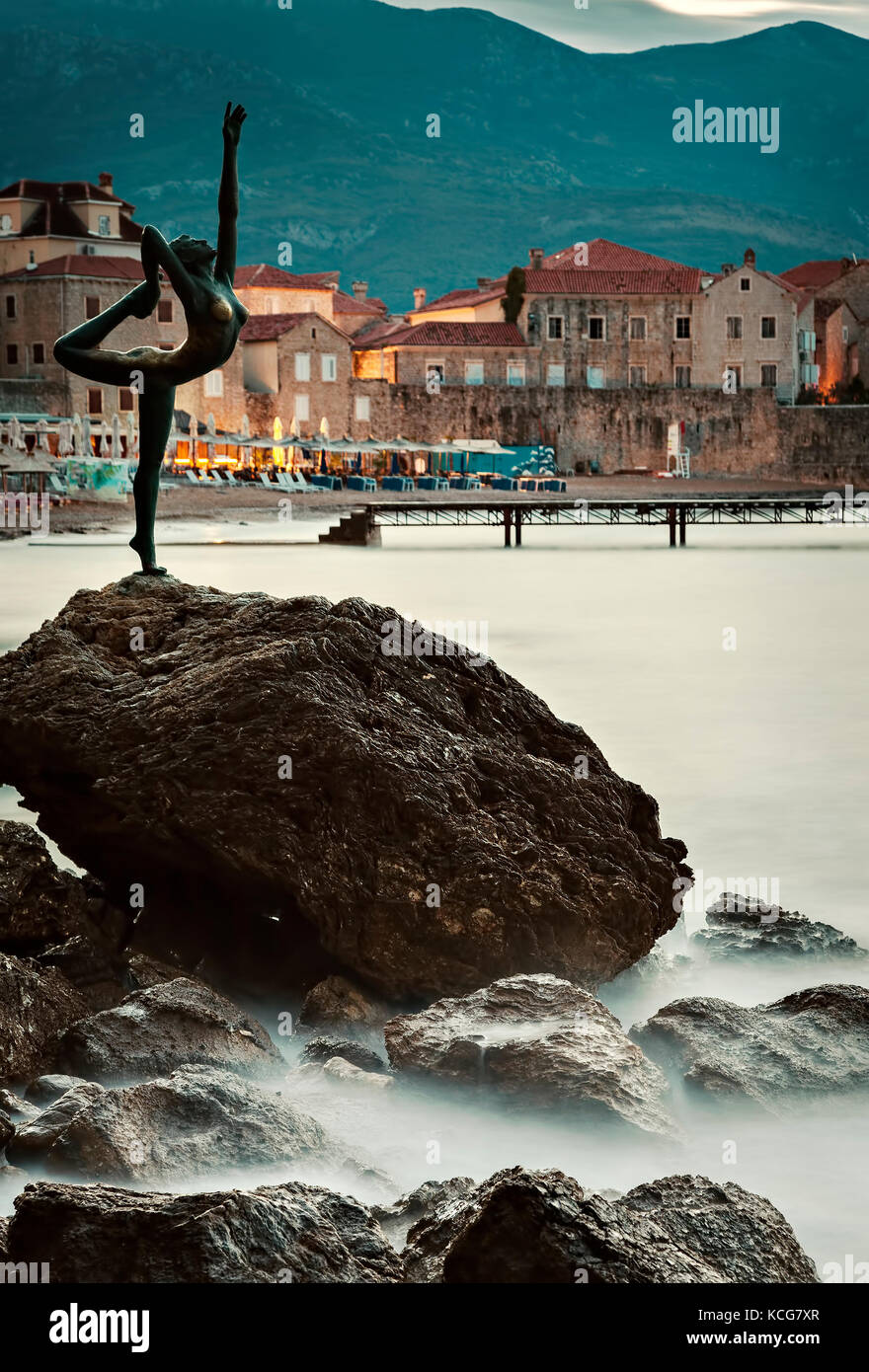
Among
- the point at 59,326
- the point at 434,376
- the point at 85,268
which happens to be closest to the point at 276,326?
the point at 434,376

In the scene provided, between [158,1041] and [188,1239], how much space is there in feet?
6.09

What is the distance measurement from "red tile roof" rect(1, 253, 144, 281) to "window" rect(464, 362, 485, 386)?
1537cm

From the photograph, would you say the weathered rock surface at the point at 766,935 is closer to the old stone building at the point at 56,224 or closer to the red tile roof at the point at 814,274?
the old stone building at the point at 56,224

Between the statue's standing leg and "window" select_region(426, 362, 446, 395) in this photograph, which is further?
"window" select_region(426, 362, 446, 395)

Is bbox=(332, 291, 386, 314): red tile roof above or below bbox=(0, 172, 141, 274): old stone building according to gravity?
below

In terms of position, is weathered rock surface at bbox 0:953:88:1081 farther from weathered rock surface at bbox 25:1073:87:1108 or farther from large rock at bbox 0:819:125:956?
large rock at bbox 0:819:125:956

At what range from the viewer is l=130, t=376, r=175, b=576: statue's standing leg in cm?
765

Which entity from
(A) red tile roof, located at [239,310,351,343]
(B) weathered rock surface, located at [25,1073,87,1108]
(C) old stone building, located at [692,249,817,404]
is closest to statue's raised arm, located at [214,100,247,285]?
(B) weathered rock surface, located at [25,1073,87,1108]

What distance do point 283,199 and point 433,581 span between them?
18229 centimetres

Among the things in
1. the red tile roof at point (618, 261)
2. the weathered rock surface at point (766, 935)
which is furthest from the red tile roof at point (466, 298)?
the weathered rock surface at point (766, 935)

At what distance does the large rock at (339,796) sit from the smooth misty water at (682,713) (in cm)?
57

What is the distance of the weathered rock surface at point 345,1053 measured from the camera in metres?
5.77

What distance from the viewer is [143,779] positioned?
632 centimetres

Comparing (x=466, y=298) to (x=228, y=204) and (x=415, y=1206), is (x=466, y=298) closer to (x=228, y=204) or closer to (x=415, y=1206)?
(x=228, y=204)
